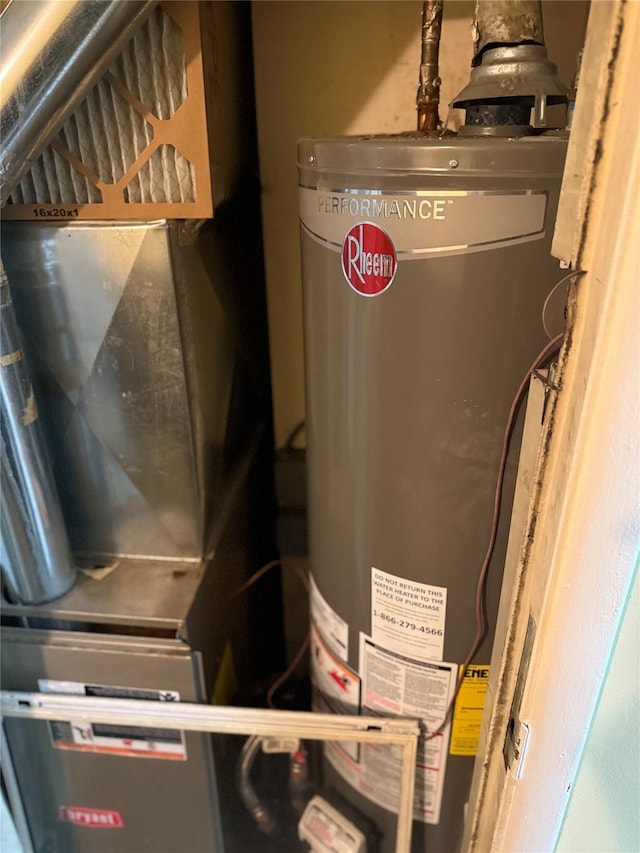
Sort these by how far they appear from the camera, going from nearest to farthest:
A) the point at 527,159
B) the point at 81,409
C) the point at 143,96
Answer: the point at 527,159 → the point at 143,96 → the point at 81,409

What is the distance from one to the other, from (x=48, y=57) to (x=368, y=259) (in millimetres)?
378

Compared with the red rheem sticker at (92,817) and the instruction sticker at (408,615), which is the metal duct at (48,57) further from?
the red rheem sticker at (92,817)

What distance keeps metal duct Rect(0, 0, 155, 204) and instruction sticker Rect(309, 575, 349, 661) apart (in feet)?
2.18

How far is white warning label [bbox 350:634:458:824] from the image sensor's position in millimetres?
868

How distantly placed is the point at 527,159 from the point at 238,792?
1132 mm

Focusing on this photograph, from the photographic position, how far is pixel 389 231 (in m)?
0.64

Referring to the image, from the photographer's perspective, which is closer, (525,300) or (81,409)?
(525,300)

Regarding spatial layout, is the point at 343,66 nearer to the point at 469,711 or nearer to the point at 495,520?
the point at 495,520

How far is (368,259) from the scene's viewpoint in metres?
0.66

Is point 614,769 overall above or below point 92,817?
above

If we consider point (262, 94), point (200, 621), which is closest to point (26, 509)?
point (200, 621)

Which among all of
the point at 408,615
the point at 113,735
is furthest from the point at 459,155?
the point at 113,735

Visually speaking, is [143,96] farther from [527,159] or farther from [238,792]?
[238,792]

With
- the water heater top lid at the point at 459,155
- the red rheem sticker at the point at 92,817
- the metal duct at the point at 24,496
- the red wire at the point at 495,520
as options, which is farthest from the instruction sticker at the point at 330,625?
the water heater top lid at the point at 459,155
